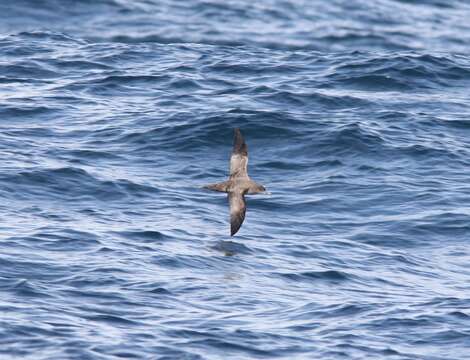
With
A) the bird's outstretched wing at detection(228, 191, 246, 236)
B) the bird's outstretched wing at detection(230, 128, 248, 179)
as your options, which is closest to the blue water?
the bird's outstretched wing at detection(228, 191, 246, 236)

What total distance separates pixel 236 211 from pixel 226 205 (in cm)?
246

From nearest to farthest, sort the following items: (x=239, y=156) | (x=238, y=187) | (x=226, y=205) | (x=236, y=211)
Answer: (x=236, y=211) < (x=238, y=187) < (x=239, y=156) < (x=226, y=205)

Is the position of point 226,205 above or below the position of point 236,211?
below

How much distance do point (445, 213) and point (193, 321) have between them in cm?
682

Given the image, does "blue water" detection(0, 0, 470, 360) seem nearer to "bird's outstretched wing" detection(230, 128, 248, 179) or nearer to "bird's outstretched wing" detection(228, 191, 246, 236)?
"bird's outstretched wing" detection(228, 191, 246, 236)

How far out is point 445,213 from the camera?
21094mm

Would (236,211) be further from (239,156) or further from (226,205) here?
(226,205)

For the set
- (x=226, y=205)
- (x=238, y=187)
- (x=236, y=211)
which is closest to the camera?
(x=236, y=211)

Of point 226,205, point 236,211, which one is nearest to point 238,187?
point 236,211

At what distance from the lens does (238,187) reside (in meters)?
19.3

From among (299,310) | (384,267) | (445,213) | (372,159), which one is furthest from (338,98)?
(299,310)

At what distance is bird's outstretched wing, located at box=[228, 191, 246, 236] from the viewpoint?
18.5m

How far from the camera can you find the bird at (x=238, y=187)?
18.8 metres

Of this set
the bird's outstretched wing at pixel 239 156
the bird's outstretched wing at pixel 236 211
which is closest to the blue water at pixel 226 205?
the bird's outstretched wing at pixel 236 211
